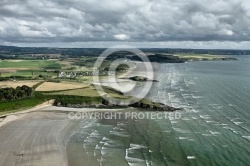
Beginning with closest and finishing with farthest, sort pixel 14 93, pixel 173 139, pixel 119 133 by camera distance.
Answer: pixel 173 139 < pixel 119 133 < pixel 14 93

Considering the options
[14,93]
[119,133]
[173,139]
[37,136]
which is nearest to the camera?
[173,139]

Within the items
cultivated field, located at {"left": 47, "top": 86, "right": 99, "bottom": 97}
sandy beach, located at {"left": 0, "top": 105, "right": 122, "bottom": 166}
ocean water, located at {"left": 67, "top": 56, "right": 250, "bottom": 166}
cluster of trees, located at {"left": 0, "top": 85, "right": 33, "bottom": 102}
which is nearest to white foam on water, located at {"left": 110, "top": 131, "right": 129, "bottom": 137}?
ocean water, located at {"left": 67, "top": 56, "right": 250, "bottom": 166}

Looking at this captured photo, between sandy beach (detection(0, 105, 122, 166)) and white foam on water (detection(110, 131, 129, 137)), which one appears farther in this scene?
white foam on water (detection(110, 131, 129, 137))

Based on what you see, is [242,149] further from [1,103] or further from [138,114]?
[1,103]

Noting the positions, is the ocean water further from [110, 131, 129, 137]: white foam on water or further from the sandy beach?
the sandy beach

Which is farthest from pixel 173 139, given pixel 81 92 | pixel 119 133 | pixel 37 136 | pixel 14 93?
pixel 14 93

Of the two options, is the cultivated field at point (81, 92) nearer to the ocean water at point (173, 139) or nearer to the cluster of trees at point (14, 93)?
the cluster of trees at point (14, 93)

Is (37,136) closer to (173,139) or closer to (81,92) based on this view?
(173,139)

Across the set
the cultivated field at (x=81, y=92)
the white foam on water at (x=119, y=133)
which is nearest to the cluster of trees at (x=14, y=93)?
the cultivated field at (x=81, y=92)

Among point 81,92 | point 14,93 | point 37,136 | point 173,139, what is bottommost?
point 37,136

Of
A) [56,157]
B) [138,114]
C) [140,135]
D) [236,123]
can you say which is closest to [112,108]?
[138,114]

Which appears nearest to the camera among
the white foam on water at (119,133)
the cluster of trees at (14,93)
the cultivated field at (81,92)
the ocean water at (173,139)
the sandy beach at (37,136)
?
the ocean water at (173,139)

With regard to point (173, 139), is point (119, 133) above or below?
below
